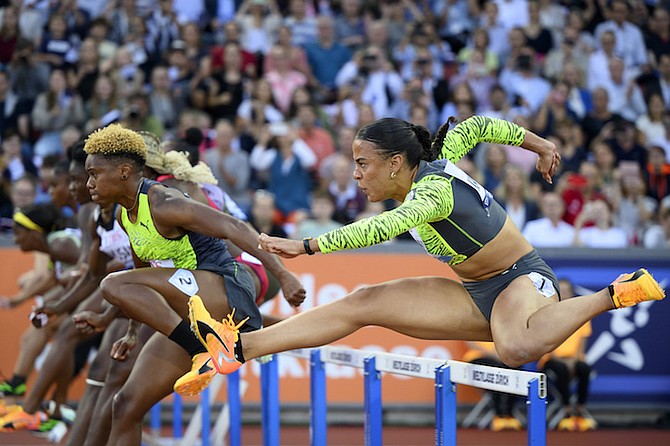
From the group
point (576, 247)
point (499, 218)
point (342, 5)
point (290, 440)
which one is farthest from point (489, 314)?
point (342, 5)

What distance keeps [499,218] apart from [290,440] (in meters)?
5.16

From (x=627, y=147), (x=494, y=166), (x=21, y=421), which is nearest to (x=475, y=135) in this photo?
(x=21, y=421)

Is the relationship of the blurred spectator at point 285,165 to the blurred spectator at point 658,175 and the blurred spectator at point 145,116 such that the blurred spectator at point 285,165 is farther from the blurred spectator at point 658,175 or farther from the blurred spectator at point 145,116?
the blurred spectator at point 658,175

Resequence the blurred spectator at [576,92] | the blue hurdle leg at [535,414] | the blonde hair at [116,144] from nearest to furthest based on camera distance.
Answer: the blue hurdle leg at [535,414]
the blonde hair at [116,144]
the blurred spectator at [576,92]

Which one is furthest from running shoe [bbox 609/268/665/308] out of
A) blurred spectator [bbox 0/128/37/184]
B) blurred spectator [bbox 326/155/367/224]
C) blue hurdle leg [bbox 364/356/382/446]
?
blurred spectator [bbox 0/128/37/184]

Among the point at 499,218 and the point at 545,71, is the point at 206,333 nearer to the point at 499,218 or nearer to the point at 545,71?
the point at 499,218

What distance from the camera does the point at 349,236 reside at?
17.1 feet

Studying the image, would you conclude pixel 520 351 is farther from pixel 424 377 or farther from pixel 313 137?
pixel 313 137

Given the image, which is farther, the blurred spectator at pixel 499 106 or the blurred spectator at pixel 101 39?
the blurred spectator at pixel 499 106

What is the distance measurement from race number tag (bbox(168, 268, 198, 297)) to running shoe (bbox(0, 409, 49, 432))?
322cm

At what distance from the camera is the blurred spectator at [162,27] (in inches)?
577

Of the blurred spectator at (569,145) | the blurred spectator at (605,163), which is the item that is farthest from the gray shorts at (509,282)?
the blurred spectator at (569,145)

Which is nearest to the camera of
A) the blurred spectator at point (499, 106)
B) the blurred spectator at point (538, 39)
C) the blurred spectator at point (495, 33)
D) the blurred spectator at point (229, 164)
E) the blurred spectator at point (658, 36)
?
the blurred spectator at point (229, 164)

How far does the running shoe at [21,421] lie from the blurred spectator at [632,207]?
7710 mm
